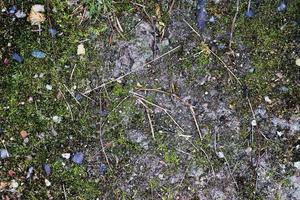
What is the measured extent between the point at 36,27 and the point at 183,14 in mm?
1069

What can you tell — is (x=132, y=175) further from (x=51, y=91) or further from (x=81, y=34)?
(x=81, y=34)

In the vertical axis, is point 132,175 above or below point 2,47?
below

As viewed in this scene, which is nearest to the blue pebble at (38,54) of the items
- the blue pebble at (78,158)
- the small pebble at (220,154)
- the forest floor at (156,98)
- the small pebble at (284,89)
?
the forest floor at (156,98)

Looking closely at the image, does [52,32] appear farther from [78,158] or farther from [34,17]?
[78,158]

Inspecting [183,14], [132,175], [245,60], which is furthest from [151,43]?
[132,175]

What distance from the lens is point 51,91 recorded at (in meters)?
3.53

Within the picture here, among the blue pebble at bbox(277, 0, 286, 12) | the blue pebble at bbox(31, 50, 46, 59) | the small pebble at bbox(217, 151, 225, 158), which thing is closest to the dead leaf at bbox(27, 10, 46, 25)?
the blue pebble at bbox(31, 50, 46, 59)

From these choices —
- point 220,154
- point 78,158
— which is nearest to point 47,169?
point 78,158

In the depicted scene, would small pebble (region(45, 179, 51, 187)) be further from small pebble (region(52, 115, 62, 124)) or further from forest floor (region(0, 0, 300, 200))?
small pebble (region(52, 115, 62, 124))

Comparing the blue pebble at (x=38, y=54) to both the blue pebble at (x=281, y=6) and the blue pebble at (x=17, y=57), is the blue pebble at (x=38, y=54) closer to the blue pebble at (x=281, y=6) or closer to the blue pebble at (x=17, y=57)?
the blue pebble at (x=17, y=57)

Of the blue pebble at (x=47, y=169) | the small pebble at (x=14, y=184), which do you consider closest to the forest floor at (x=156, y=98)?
the blue pebble at (x=47, y=169)

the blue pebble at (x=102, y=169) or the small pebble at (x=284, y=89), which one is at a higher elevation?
the small pebble at (x=284, y=89)

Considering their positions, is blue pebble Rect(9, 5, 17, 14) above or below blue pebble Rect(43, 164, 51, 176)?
above

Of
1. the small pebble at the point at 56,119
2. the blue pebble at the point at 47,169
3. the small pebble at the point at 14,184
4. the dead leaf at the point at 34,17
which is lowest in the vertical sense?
the small pebble at the point at 14,184
